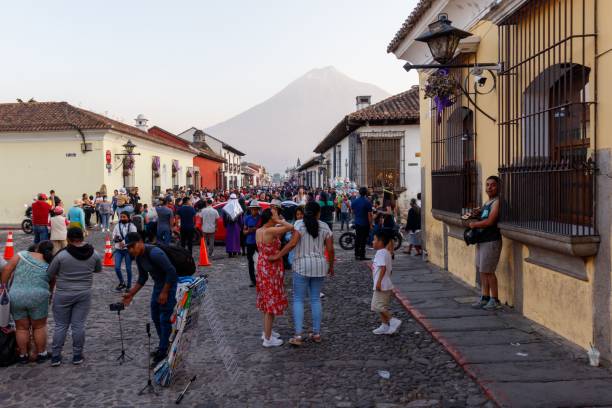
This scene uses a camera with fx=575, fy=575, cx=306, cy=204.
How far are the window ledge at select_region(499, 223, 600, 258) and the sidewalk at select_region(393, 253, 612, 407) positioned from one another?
95 cm

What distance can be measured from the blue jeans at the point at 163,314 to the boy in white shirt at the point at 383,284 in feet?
7.22

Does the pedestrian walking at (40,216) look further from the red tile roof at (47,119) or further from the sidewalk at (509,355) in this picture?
the red tile roof at (47,119)

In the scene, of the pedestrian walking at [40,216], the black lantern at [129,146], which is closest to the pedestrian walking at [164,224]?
the pedestrian walking at [40,216]

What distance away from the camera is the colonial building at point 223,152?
5926 centimetres

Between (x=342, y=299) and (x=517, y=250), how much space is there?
106 inches

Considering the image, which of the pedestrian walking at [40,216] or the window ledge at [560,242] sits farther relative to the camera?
the pedestrian walking at [40,216]

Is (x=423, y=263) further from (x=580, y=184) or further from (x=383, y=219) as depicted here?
(x=580, y=184)

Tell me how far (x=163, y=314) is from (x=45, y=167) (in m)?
21.2

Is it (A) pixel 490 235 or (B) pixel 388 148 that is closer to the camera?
(A) pixel 490 235

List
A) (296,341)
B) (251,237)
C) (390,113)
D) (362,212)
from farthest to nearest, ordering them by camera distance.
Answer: (390,113), (362,212), (251,237), (296,341)

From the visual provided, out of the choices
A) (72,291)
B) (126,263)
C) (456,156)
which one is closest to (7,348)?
(72,291)

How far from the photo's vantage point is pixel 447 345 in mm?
5789

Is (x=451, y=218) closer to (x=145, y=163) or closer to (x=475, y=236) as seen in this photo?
(x=475, y=236)

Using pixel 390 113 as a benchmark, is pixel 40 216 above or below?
below
